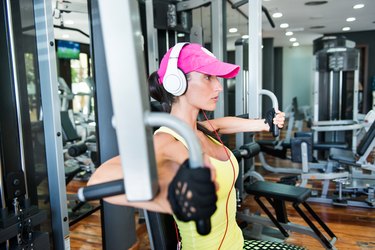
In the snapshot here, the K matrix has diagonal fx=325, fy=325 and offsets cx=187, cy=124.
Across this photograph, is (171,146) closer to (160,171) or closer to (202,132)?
(202,132)

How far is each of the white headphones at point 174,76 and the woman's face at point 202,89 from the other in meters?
0.05

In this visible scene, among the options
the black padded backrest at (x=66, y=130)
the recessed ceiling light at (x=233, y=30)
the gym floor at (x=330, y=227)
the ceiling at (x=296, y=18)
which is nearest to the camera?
the gym floor at (x=330, y=227)

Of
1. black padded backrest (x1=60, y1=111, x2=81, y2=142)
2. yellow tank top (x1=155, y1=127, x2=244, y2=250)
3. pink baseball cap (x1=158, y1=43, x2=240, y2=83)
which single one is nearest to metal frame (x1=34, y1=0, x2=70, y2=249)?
yellow tank top (x1=155, y1=127, x2=244, y2=250)

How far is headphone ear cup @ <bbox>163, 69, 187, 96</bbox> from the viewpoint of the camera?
2.90 ft

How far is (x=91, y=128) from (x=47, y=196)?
3693 mm

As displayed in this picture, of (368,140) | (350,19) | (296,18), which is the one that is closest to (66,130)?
(368,140)

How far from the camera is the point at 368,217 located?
9.65ft

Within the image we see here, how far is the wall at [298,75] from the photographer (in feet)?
34.3

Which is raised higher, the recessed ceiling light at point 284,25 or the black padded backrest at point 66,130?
the recessed ceiling light at point 284,25

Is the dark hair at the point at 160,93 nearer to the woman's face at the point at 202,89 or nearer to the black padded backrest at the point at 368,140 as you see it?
the woman's face at the point at 202,89

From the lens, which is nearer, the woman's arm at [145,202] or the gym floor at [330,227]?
the woman's arm at [145,202]

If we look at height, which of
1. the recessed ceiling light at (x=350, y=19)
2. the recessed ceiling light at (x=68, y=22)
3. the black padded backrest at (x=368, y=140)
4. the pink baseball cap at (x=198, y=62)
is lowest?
the black padded backrest at (x=368, y=140)

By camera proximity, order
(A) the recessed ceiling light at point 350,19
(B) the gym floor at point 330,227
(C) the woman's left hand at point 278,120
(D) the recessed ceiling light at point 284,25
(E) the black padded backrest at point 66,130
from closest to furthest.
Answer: (C) the woman's left hand at point 278,120 < (B) the gym floor at point 330,227 < (E) the black padded backrest at point 66,130 < (A) the recessed ceiling light at point 350,19 < (D) the recessed ceiling light at point 284,25

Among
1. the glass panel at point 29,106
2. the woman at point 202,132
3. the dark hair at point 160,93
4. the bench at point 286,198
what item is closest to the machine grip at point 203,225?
the woman at point 202,132
